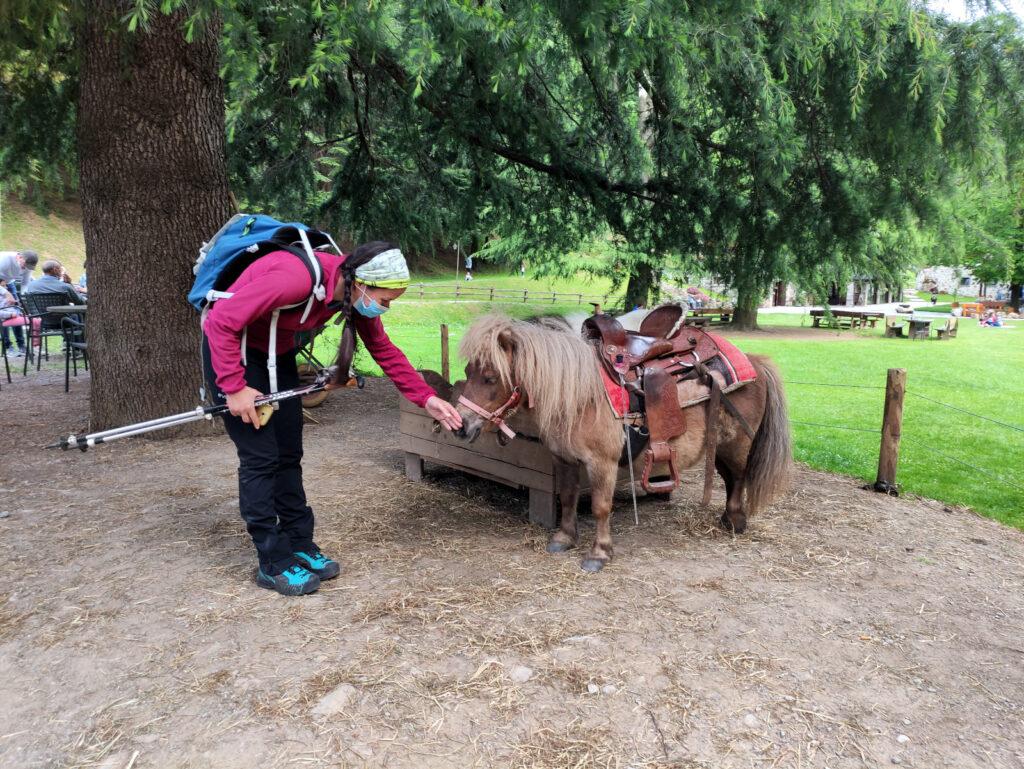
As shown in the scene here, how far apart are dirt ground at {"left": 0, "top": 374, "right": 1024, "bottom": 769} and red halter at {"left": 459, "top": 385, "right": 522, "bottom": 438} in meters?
0.83

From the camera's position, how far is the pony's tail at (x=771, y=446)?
161 inches

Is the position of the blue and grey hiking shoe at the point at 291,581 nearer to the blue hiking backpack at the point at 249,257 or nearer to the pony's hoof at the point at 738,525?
the blue hiking backpack at the point at 249,257

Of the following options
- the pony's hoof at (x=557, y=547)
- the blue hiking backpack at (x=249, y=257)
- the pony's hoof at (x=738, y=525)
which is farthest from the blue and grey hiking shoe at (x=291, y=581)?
the pony's hoof at (x=738, y=525)

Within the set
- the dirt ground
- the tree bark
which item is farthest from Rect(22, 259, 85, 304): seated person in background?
the tree bark

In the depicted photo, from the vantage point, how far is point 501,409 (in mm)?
3188

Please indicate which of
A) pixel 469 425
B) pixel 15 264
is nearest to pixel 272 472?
pixel 469 425

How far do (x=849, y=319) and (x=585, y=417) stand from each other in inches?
898

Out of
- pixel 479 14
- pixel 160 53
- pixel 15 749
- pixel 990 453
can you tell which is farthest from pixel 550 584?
pixel 990 453

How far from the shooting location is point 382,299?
9.79ft

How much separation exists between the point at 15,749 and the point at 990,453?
322 inches

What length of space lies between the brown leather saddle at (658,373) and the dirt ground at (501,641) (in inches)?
23.4

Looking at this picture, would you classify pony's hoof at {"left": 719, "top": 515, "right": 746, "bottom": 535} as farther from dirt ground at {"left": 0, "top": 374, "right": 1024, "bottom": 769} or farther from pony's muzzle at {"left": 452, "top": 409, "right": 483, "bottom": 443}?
pony's muzzle at {"left": 452, "top": 409, "right": 483, "bottom": 443}

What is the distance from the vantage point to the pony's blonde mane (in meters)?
3.19

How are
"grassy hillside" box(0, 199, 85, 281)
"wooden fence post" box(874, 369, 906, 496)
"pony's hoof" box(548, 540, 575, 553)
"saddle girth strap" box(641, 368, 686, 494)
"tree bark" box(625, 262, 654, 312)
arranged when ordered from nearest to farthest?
"saddle girth strap" box(641, 368, 686, 494) → "pony's hoof" box(548, 540, 575, 553) → "wooden fence post" box(874, 369, 906, 496) → "tree bark" box(625, 262, 654, 312) → "grassy hillside" box(0, 199, 85, 281)
